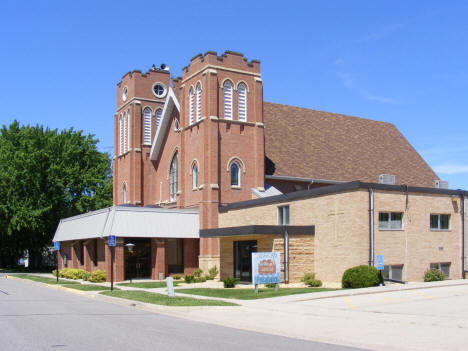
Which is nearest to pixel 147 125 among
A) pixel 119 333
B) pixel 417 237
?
pixel 417 237

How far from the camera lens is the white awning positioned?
35469mm

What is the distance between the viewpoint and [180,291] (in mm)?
26781

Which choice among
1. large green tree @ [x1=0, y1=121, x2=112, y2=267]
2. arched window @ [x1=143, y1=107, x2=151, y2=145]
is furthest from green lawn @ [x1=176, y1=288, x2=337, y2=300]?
large green tree @ [x1=0, y1=121, x2=112, y2=267]

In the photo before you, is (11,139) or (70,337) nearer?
(70,337)

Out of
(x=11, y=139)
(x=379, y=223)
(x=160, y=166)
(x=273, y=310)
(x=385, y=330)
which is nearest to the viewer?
(x=385, y=330)

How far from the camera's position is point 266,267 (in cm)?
2477

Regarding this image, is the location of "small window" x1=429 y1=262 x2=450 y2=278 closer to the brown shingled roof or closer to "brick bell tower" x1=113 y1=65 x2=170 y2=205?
the brown shingled roof

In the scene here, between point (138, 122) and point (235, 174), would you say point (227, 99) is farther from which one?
point (138, 122)

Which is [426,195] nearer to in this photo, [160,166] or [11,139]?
[160,166]

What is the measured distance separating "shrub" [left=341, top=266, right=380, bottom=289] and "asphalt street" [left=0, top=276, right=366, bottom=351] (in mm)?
7706

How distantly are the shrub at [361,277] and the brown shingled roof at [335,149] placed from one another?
50.2 feet

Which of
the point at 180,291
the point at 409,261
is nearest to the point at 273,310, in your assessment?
the point at 180,291

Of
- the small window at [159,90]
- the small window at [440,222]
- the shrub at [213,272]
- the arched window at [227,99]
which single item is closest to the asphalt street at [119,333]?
the small window at [440,222]

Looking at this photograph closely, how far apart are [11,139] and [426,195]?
41.4 m
